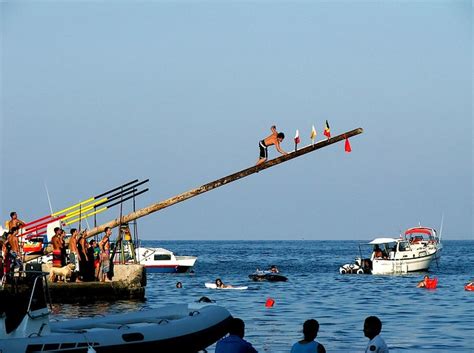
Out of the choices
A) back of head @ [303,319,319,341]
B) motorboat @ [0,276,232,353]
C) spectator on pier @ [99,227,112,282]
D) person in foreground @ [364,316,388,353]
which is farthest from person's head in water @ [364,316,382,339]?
spectator on pier @ [99,227,112,282]

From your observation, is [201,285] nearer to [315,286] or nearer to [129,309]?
[315,286]

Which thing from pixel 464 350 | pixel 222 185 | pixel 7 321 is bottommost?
pixel 464 350

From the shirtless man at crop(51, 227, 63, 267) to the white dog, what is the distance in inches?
6.6

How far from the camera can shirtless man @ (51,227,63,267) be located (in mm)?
33000

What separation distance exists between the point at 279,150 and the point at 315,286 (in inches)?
1137

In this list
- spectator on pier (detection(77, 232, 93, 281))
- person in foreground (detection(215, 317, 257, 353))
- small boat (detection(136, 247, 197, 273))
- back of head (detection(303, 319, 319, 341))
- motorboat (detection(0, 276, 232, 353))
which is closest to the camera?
back of head (detection(303, 319, 319, 341))

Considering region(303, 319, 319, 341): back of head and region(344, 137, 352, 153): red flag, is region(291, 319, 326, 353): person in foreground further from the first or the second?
region(344, 137, 352, 153): red flag

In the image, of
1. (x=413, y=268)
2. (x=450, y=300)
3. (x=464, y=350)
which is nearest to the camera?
A: (x=464, y=350)

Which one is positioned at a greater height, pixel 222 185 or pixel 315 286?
pixel 222 185

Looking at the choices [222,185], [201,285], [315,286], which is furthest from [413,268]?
[222,185]

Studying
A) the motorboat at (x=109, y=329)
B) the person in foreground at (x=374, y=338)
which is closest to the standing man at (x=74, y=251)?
the motorboat at (x=109, y=329)

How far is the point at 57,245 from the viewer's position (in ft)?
109

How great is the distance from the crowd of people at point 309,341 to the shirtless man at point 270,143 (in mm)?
16225

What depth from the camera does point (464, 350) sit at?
89.8ft
